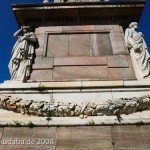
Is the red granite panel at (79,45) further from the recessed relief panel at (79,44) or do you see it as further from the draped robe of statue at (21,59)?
the draped robe of statue at (21,59)

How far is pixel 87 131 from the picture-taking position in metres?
7.05

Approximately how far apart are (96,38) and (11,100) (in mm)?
4128

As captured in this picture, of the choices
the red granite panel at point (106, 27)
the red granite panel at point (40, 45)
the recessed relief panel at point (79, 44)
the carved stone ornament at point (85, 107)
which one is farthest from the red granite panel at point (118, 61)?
the red granite panel at point (40, 45)

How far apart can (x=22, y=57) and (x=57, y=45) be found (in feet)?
4.73

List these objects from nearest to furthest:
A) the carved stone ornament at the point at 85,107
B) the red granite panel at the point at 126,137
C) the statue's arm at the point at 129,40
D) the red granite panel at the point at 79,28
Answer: the red granite panel at the point at 126,137, the carved stone ornament at the point at 85,107, the statue's arm at the point at 129,40, the red granite panel at the point at 79,28

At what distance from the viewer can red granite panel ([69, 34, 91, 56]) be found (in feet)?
32.1

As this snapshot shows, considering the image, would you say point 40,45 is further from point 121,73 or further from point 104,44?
point 121,73

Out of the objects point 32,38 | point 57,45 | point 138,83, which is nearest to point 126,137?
point 138,83

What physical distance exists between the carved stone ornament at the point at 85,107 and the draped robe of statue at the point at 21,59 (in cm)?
140

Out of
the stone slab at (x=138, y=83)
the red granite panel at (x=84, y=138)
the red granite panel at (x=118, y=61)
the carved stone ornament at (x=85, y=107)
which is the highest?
the red granite panel at (x=118, y=61)

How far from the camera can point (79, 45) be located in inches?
395

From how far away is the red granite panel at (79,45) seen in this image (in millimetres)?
9797

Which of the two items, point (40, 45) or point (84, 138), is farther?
point (40, 45)

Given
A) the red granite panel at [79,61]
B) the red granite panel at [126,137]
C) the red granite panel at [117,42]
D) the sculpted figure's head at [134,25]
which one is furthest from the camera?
the sculpted figure's head at [134,25]
